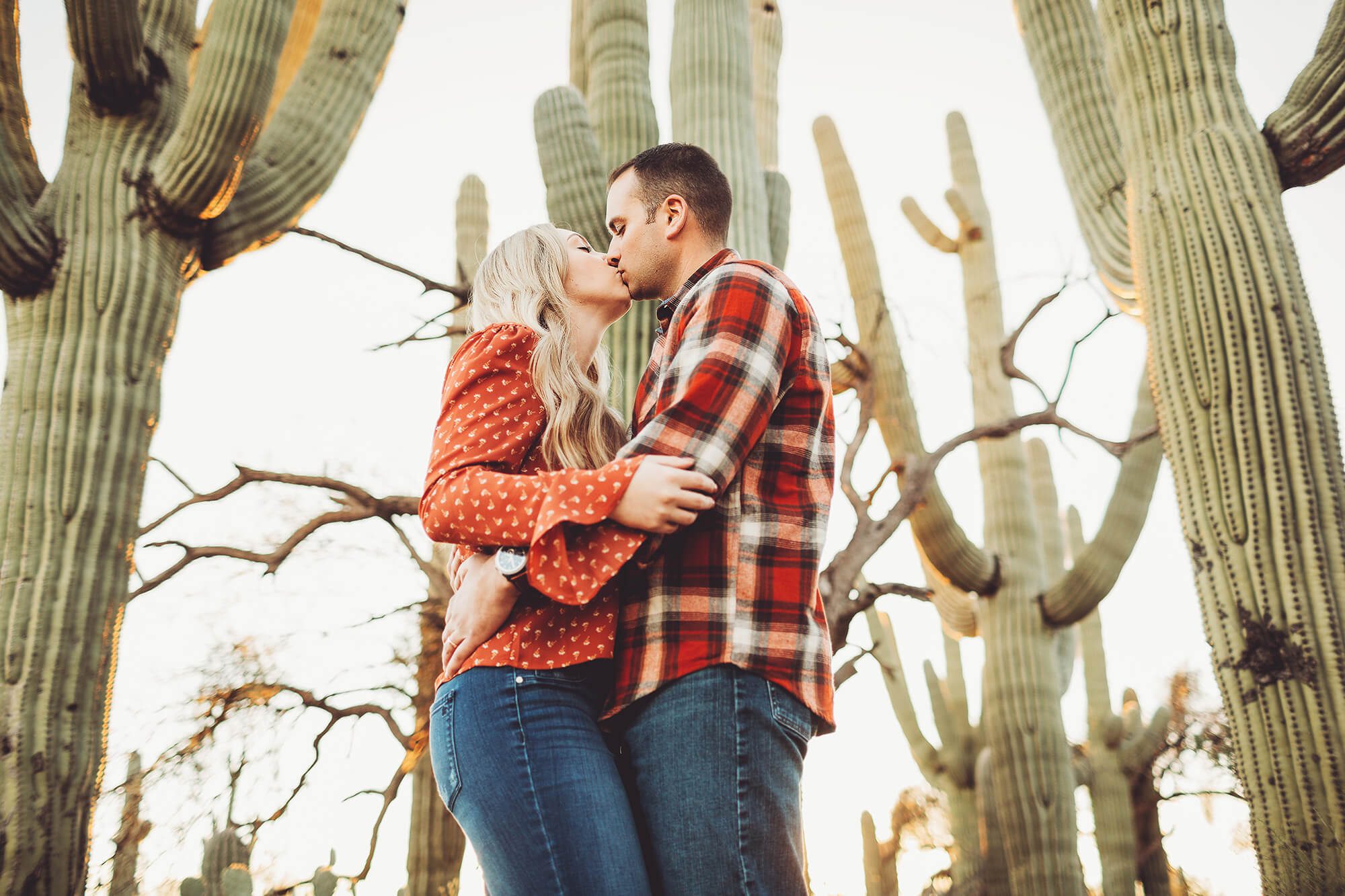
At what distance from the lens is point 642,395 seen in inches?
60.9

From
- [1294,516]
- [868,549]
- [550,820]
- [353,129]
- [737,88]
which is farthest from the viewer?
[868,549]

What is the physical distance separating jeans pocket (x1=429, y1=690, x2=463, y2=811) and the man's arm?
1.41 feet

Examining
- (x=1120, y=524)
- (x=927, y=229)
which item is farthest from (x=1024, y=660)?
(x=927, y=229)

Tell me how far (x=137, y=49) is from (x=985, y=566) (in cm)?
603

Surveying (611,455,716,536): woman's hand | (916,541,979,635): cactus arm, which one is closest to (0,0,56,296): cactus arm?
(611,455,716,536): woman's hand

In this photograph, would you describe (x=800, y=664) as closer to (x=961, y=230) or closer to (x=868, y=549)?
(x=868, y=549)

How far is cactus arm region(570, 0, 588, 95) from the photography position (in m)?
6.61

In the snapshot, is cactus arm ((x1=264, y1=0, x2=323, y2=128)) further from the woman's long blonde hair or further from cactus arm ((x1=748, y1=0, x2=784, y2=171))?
the woman's long blonde hair

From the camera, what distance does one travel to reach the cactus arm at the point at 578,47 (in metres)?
6.61

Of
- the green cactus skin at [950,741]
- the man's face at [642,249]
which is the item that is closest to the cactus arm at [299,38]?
the man's face at [642,249]

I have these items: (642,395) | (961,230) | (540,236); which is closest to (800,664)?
(642,395)

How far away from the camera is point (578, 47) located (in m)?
6.90

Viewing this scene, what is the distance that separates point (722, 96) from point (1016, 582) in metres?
4.24

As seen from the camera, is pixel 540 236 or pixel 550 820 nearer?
pixel 550 820
